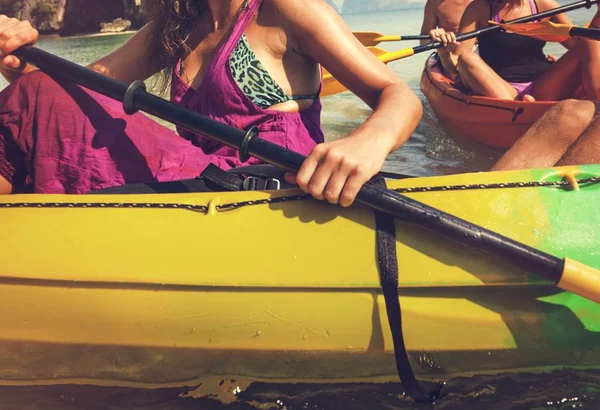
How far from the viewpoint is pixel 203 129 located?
5.30 ft

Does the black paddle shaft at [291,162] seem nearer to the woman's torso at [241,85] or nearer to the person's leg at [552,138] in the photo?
the woman's torso at [241,85]

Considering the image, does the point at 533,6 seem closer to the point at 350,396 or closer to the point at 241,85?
the point at 241,85

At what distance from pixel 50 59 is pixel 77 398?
41.1 inches

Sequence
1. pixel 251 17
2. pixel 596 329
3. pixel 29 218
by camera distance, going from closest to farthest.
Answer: pixel 596 329
pixel 29 218
pixel 251 17

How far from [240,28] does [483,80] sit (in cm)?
253

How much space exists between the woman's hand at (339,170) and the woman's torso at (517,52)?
333 centimetres

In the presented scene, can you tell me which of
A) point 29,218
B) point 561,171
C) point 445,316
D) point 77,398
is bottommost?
point 77,398

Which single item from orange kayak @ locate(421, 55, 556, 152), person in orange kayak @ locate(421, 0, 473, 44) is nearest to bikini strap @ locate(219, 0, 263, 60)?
orange kayak @ locate(421, 55, 556, 152)

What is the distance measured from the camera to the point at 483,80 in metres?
3.86

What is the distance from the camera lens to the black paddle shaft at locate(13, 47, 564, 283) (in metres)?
1.33

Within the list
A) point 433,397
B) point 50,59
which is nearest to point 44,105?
point 50,59

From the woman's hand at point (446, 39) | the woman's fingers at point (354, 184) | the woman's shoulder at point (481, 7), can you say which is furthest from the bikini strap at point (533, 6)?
the woman's fingers at point (354, 184)

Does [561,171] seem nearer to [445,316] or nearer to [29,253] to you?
[445,316]

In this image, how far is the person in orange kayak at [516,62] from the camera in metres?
3.53
